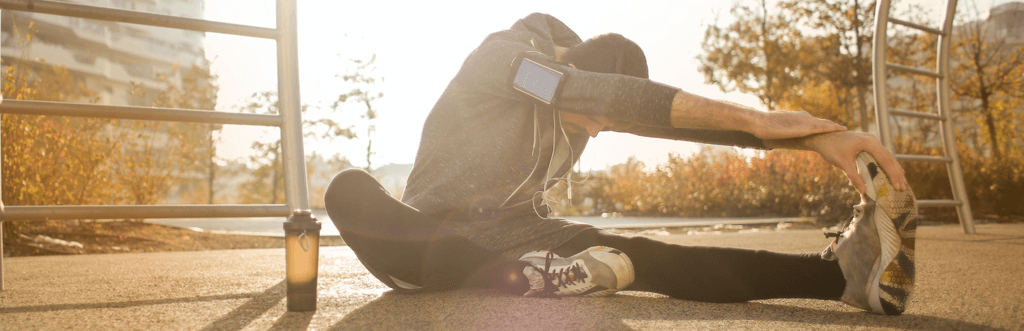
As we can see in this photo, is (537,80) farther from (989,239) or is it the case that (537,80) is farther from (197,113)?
(989,239)

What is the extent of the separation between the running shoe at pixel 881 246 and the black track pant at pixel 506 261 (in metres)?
0.07

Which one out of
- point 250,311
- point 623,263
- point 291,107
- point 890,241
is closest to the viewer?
point 890,241

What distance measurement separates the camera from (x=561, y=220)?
5.63 feet

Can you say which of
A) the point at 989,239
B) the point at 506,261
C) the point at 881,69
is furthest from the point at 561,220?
the point at 989,239

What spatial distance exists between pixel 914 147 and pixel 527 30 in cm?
840

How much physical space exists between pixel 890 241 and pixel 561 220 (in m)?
0.82

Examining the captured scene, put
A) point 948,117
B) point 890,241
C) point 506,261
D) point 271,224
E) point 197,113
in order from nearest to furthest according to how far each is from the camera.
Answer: point 890,241 → point 506,261 → point 197,113 → point 948,117 → point 271,224

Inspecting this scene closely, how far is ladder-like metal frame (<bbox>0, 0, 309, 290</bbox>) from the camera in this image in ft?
5.25

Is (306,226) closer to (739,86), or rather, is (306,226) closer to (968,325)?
(968,325)

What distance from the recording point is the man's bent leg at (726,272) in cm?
129

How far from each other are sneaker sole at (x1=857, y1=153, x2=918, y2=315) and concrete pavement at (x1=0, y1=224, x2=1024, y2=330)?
0.14 ft

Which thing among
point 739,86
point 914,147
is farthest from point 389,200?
point 739,86

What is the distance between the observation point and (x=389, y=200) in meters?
1.45

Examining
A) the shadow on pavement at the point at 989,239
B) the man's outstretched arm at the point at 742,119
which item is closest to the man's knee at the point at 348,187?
the man's outstretched arm at the point at 742,119
